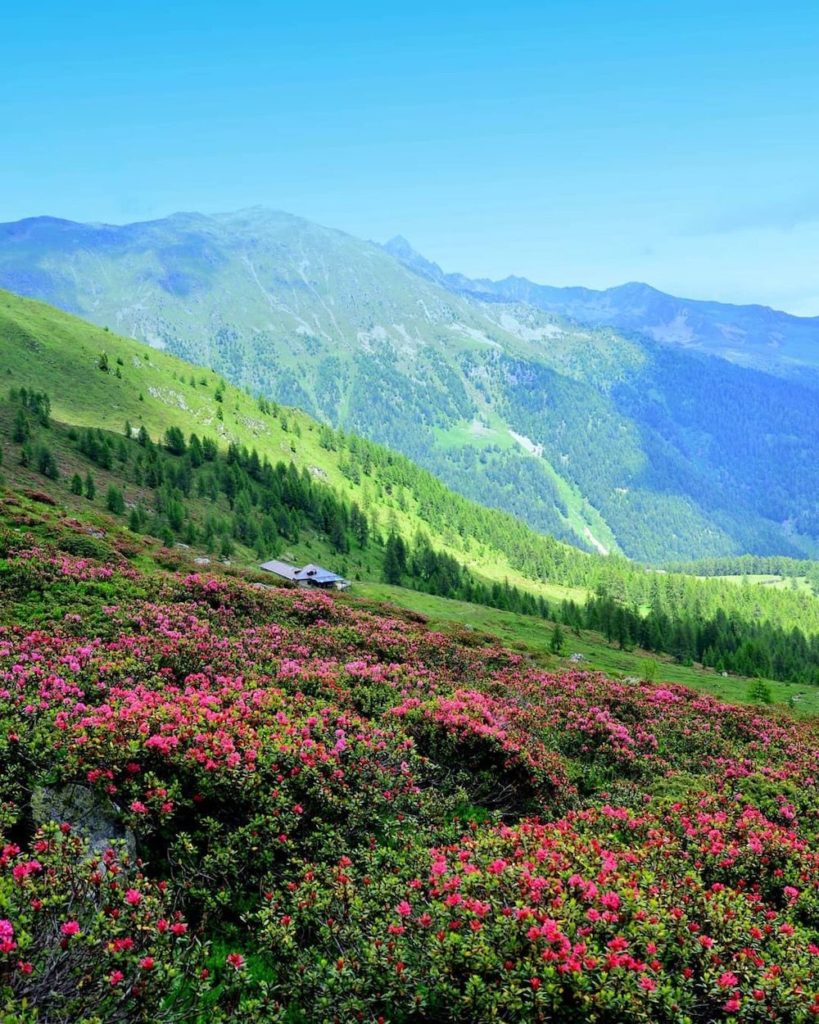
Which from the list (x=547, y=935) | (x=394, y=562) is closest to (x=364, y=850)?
(x=547, y=935)

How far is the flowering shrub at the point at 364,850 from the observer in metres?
10.1

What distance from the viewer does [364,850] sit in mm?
14844

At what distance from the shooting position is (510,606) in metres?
151

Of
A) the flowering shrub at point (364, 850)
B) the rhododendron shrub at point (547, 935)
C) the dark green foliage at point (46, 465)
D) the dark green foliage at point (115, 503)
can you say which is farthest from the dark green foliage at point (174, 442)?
the rhododendron shrub at point (547, 935)

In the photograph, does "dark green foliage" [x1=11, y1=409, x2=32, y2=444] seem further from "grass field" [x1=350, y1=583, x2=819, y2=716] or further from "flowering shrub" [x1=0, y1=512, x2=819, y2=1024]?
"flowering shrub" [x1=0, y1=512, x2=819, y2=1024]

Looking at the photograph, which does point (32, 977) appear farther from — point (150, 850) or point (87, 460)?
point (87, 460)

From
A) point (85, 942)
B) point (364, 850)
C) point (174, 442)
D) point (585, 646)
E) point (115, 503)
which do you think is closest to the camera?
point (85, 942)

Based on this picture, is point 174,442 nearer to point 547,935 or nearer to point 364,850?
point 364,850

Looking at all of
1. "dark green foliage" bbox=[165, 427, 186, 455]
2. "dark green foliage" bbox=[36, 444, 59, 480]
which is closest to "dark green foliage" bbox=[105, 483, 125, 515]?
"dark green foliage" bbox=[36, 444, 59, 480]

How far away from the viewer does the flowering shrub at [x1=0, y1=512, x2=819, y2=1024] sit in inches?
396

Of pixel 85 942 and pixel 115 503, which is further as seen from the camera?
pixel 115 503

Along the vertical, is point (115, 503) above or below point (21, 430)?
below

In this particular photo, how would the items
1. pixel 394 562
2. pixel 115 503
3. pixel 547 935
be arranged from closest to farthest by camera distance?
pixel 547 935, pixel 115 503, pixel 394 562

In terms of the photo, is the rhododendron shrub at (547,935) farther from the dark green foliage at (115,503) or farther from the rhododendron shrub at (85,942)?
the dark green foliage at (115,503)
